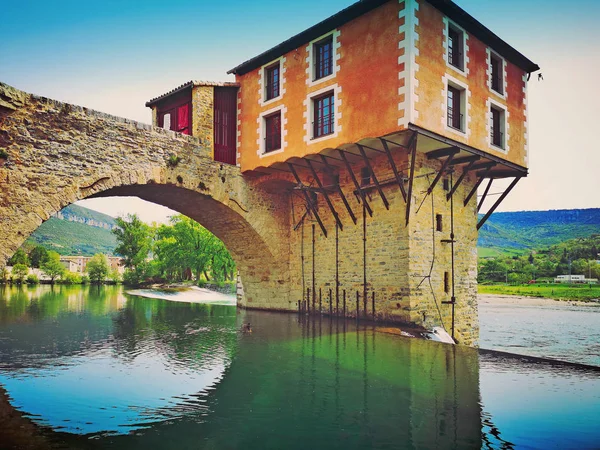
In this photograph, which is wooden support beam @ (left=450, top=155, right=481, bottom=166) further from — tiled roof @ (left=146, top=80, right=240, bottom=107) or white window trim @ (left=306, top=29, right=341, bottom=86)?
tiled roof @ (left=146, top=80, right=240, bottom=107)

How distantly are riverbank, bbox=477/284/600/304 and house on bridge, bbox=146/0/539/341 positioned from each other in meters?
33.0

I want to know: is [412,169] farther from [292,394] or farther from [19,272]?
[19,272]

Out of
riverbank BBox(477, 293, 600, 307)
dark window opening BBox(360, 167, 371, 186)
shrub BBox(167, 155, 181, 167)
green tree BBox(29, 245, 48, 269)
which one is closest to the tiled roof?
shrub BBox(167, 155, 181, 167)

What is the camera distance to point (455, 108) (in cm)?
1355

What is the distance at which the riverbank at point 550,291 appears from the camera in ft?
141

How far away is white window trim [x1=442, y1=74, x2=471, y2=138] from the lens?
12664 mm

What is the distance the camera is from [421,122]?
39.1ft

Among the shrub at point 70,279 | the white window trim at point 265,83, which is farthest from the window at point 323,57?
the shrub at point 70,279

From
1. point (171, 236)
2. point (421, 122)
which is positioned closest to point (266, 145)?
point (421, 122)

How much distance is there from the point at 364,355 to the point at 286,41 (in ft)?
34.2

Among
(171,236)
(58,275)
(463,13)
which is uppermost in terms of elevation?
(463,13)

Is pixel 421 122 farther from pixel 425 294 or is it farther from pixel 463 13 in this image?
pixel 425 294

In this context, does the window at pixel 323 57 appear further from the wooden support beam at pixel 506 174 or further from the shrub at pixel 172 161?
the wooden support beam at pixel 506 174

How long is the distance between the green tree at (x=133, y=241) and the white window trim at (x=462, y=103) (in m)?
41.6
